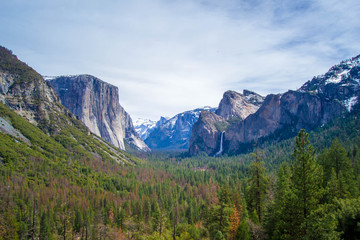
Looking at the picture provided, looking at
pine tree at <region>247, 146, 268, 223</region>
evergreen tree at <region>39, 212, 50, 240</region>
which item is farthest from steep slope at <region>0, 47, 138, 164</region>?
pine tree at <region>247, 146, 268, 223</region>

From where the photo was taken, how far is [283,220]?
24.8 metres

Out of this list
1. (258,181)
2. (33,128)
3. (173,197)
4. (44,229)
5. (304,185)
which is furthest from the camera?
(33,128)

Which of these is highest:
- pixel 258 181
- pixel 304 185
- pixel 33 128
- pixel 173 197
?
pixel 33 128

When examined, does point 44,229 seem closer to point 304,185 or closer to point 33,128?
point 304,185

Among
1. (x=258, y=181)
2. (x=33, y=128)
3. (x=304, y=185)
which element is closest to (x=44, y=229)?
(x=258, y=181)

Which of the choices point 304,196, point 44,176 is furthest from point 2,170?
point 304,196

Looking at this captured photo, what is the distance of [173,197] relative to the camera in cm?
10175

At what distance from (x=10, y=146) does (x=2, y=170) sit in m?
25.0

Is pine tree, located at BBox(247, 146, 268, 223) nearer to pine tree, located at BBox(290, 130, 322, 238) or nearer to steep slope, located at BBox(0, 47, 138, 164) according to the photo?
pine tree, located at BBox(290, 130, 322, 238)

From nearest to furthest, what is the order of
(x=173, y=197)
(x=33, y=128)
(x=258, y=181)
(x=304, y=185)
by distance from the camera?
(x=304, y=185), (x=258, y=181), (x=173, y=197), (x=33, y=128)

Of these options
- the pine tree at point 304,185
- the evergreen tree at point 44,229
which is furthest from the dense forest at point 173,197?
the evergreen tree at point 44,229

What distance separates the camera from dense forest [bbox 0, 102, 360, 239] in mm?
23844

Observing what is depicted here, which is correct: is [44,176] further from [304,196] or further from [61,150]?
[304,196]

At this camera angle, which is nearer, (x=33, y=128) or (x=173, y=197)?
(x=173, y=197)
